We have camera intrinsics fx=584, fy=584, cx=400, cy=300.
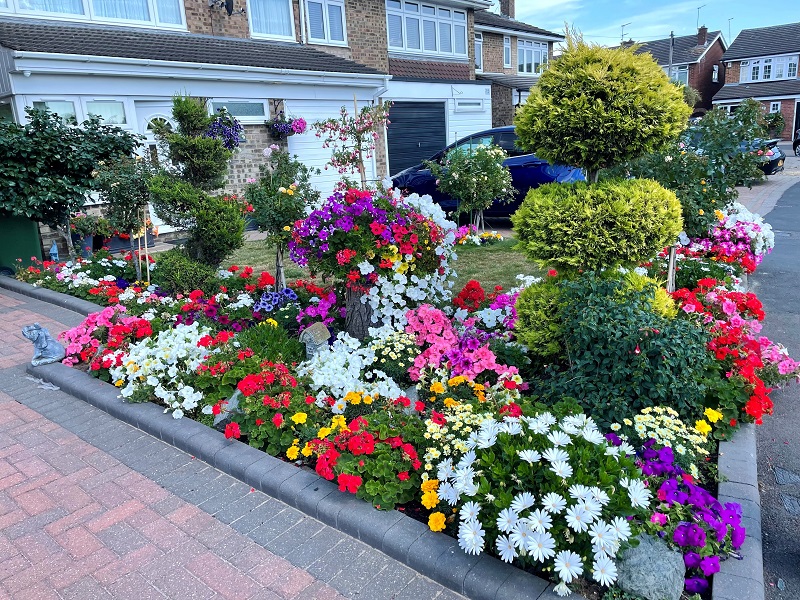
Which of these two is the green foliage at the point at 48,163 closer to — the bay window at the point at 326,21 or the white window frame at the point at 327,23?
the white window frame at the point at 327,23

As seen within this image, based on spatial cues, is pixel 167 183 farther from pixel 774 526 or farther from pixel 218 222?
pixel 774 526

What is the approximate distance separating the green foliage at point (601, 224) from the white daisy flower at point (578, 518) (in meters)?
1.97

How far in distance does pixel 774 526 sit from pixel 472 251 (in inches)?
263

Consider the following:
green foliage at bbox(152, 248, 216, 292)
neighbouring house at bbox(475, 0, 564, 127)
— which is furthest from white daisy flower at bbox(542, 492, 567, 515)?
neighbouring house at bbox(475, 0, 564, 127)

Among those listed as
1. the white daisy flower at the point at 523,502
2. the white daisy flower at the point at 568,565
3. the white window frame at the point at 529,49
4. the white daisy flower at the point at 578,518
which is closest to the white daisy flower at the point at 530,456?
the white daisy flower at the point at 523,502

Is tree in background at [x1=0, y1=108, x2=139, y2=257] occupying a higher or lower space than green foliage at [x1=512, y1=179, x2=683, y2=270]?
higher

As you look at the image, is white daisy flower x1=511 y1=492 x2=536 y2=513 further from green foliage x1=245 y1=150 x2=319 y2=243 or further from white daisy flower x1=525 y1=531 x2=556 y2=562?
green foliage x1=245 y1=150 x2=319 y2=243

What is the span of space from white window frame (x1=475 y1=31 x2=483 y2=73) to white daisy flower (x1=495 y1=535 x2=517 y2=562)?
77.6ft

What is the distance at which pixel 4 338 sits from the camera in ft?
20.2

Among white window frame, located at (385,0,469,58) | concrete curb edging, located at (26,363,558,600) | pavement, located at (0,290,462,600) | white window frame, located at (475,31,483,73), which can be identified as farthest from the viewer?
white window frame, located at (475,31,483,73)

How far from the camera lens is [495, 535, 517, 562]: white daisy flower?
2.38 m

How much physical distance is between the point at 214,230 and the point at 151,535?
402cm

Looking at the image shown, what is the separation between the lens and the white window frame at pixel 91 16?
10.4 m

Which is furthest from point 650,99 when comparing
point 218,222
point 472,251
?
point 472,251
